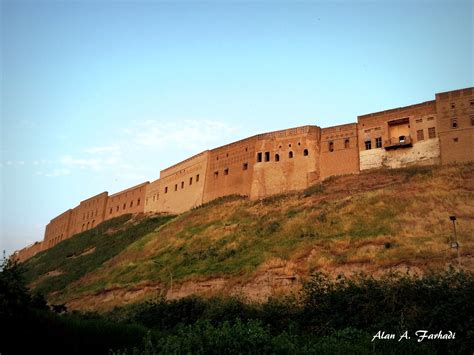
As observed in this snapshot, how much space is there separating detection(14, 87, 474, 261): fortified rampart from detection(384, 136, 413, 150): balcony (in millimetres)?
54

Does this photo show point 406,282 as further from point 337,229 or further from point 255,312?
point 337,229

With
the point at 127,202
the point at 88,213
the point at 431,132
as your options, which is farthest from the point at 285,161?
the point at 88,213

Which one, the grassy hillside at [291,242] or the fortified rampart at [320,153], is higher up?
the fortified rampart at [320,153]

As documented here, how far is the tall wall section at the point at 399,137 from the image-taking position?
24344 millimetres

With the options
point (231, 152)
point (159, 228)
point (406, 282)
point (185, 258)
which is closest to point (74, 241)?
point (159, 228)

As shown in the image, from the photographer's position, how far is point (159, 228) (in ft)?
102

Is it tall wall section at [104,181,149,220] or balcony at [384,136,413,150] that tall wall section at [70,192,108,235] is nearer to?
tall wall section at [104,181,149,220]

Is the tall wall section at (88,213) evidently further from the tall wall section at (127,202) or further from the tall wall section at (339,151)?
the tall wall section at (339,151)

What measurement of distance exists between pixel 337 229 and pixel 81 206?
126 ft

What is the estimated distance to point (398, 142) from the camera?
83.3ft

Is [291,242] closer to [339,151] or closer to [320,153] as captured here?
[339,151]

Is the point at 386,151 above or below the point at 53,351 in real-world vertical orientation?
above

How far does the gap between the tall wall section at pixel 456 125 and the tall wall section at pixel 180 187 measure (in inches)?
672

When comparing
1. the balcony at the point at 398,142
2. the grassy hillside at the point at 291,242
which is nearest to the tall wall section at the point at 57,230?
the grassy hillside at the point at 291,242
